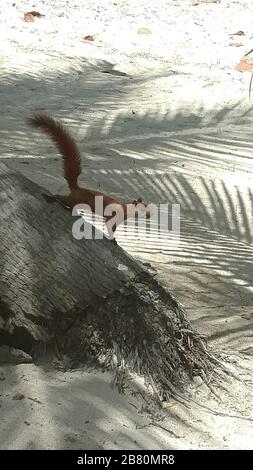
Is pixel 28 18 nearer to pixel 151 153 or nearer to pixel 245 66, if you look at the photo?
pixel 245 66

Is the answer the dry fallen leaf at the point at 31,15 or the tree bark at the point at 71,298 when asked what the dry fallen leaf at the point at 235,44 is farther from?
the tree bark at the point at 71,298

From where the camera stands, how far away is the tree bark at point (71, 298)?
2914 millimetres

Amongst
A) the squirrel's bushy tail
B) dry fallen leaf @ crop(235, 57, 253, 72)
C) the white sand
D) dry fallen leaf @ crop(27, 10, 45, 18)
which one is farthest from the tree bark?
dry fallen leaf @ crop(27, 10, 45, 18)

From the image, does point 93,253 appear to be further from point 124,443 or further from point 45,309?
point 124,443

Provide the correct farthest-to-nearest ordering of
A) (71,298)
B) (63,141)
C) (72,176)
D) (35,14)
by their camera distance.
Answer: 1. (35,14)
2. (72,176)
3. (63,141)
4. (71,298)

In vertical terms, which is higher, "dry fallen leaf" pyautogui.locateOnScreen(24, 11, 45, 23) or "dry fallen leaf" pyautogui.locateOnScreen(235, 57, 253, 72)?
"dry fallen leaf" pyautogui.locateOnScreen(24, 11, 45, 23)

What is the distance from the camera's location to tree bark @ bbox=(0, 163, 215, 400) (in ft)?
9.56

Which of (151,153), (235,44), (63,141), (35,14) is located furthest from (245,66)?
(63,141)

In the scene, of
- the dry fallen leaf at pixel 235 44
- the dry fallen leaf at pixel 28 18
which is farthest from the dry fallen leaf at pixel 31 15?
the dry fallen leaf at pixel 235 44

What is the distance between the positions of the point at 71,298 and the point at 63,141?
2.59ft

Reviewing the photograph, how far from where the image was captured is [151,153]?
7.00 metres

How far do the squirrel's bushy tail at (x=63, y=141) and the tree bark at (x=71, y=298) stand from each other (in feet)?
0.96

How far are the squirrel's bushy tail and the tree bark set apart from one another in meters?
0.29

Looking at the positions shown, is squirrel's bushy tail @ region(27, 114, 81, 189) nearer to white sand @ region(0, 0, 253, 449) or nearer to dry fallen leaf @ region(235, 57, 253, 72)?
white sand @ region(0, 0, 253, 449)
